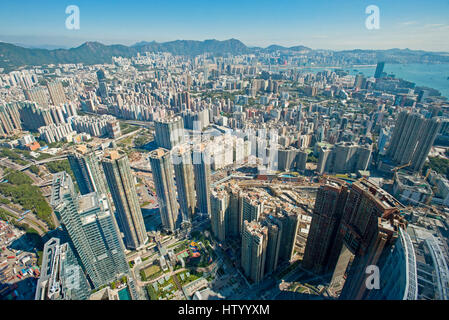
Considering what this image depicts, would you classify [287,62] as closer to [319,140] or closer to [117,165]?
[319,140]

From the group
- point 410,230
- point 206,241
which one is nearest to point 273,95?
point 206,241

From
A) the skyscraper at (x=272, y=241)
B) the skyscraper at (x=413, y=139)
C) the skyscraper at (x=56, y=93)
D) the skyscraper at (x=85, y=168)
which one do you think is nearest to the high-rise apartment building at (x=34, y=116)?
the skyscraper at (x=56, y=93)

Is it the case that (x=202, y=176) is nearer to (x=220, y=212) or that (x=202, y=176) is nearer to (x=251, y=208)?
(x=220, y=212)

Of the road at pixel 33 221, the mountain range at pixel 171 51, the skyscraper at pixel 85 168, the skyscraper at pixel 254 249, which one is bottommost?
the road at pixel 33 221

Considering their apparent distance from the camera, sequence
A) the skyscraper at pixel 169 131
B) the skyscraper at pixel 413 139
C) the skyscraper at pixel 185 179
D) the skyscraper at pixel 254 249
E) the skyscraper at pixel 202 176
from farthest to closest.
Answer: the skyscraper at pixel 169 131
the skyscraper at pixel 413 139
the skyscraper at pixel 202 176
the skyscraper at pixel 185 179
the skyscraper at pixel 254 249

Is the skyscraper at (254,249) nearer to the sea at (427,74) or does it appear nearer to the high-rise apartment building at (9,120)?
the high-rise apartment building at (9,120)
